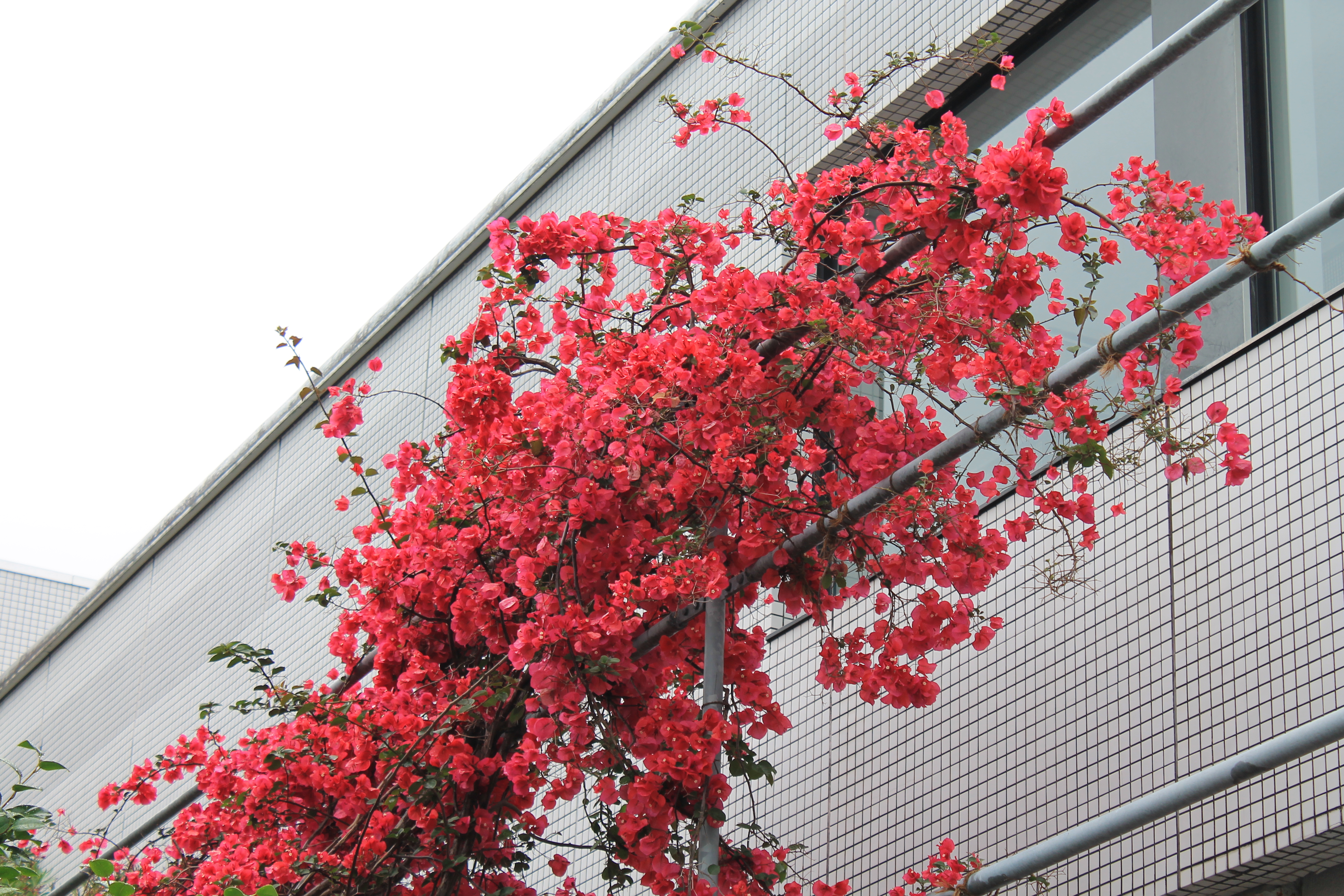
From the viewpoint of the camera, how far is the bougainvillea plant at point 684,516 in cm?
297

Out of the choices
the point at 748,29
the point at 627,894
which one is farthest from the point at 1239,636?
the point at 748,29

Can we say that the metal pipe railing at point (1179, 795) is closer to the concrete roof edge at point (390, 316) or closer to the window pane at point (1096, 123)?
the window pane at point (1096, 123)

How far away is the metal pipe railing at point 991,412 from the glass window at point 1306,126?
1.04 metres

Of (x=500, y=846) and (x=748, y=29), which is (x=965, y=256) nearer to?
(x=500, y=846)

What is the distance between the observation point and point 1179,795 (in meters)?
2.53

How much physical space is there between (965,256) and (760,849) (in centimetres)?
148

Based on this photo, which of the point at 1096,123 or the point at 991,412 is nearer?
the point at 991,412

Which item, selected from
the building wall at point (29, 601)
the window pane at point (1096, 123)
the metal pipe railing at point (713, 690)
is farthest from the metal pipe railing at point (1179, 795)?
the building wall at point (29, 601)

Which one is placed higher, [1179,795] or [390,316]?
[390,316]

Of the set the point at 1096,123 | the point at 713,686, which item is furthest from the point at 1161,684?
the point at 1096,123

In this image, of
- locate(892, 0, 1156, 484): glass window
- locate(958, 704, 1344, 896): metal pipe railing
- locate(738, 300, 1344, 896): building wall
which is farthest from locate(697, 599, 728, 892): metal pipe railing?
locate(892, 0, 1156, 484): glass window

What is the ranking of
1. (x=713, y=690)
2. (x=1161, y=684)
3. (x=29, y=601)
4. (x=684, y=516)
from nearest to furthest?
(x=713, y=690)
(x=684, y=516)
(x=1161, y=684)
(x=29, y=601)

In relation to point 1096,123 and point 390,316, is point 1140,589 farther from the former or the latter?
point 390,316

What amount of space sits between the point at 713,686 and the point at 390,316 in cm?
566
